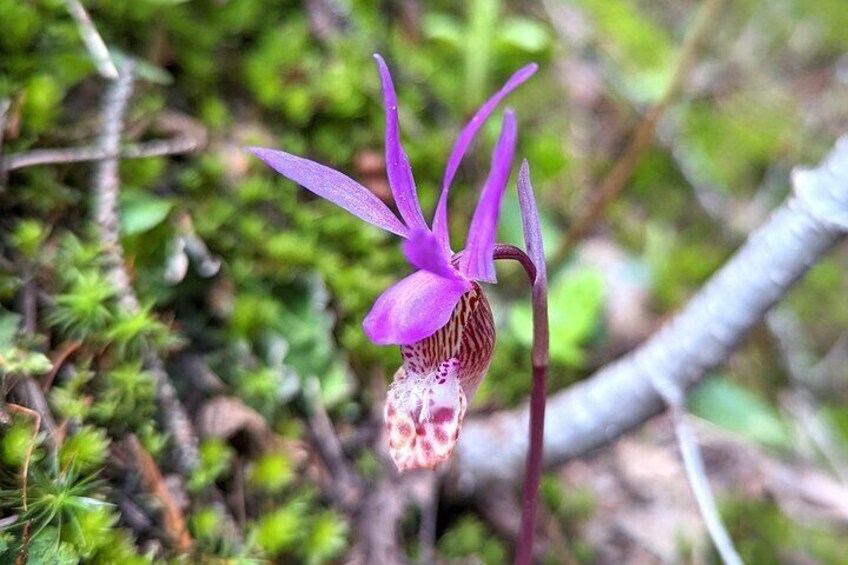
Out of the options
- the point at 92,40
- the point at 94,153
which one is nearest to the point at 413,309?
the point at 94,153

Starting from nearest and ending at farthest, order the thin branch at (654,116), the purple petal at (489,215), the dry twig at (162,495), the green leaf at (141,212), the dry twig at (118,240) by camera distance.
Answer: the purple petal at (489,215), the dry twig at (162,495), the dry twig at (118,240), the green leaf at (141,212), the thin branch at (654,116)

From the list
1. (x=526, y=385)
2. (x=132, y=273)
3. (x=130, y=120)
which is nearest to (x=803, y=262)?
(x=526, y=385)

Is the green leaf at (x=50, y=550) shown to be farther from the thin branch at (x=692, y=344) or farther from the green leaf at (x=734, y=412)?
the green leaf at (x=734, y=412)

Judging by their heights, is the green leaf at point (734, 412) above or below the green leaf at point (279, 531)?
above

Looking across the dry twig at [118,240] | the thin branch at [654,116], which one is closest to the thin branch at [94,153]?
the dry twig at [118,240]

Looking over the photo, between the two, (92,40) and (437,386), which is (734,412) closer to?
(437,386)

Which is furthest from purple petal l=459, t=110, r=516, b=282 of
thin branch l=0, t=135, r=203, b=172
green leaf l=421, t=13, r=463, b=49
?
green leaf l=421, t=13, r=463, b=49

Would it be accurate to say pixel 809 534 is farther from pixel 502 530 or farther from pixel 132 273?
pixel 132 273

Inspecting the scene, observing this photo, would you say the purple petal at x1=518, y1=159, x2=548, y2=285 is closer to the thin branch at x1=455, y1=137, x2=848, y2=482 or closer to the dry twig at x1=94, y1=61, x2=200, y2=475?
the thin branch at x1=455, y1=137, x2=848, y2=482
